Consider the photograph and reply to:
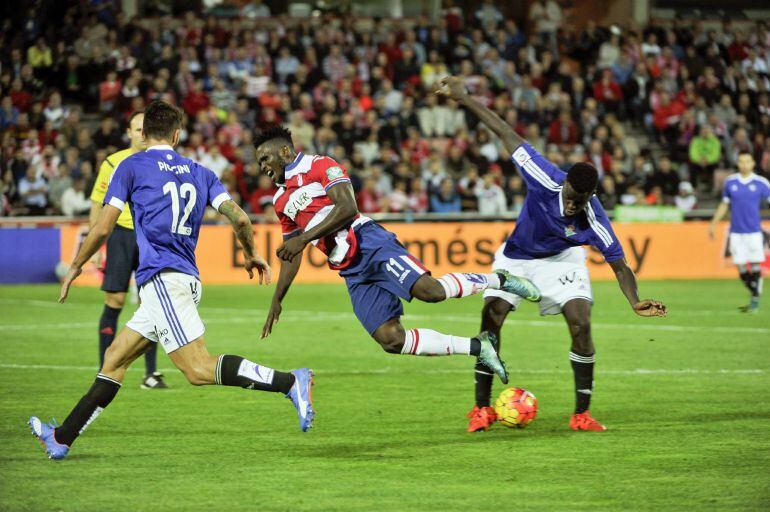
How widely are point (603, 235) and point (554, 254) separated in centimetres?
46

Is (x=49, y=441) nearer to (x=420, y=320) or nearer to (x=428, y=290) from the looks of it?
(x=428, y=290)

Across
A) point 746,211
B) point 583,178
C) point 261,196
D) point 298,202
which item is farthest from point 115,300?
point 261,196

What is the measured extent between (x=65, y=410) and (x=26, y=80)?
1804cm

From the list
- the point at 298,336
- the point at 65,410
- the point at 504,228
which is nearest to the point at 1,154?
the point at 504,228

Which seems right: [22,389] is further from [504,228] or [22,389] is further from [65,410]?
[504,228]

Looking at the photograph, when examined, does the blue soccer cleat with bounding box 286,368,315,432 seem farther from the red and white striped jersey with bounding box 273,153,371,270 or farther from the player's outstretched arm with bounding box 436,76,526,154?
the player's outstretched arm with bounding box 436,76,526,154

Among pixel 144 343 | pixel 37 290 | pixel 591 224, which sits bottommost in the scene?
pixel 37 290

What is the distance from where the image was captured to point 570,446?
7734mm

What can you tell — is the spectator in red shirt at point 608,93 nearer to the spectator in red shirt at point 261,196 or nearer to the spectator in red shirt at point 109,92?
the spectator in red shirt at point 261,196

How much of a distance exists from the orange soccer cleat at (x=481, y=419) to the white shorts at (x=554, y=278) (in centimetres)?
78

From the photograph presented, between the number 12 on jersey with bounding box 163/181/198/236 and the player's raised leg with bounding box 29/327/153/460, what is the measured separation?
0.69 metres

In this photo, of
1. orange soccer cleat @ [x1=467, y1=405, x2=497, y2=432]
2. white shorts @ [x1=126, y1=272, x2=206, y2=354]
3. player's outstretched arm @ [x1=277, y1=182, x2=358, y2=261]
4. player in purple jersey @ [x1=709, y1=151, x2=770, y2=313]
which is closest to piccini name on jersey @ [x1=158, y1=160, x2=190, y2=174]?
white shorts @ [x1=126, y1=272, x2=206, y2=354]

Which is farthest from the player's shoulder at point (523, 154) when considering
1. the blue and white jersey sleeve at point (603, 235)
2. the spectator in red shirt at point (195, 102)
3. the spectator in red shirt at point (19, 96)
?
the spectator in red shirt at point (19, 96)

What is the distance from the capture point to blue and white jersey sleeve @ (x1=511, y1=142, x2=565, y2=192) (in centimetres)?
823
